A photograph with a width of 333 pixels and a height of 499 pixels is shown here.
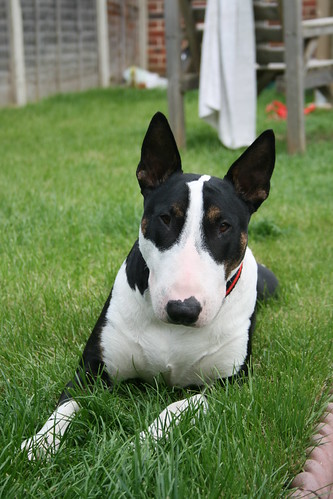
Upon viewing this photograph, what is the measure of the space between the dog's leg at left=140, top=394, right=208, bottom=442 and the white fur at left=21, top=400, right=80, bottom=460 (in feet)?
0.73

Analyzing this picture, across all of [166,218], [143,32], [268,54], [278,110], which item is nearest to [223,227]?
[166,218]

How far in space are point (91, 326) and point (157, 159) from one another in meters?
0.79

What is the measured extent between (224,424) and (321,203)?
323cm

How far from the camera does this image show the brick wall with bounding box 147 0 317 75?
14.5m

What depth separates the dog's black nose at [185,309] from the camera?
74.6 inches

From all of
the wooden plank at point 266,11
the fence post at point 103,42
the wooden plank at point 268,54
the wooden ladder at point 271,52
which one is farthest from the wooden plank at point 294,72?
the fence post at point 103,42

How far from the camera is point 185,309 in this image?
189cm

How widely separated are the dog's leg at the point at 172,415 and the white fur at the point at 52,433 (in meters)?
0.22

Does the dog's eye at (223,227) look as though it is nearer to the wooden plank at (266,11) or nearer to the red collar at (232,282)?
the red collar at (232,282)

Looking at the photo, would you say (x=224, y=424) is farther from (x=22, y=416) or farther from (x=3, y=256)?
(x=3, y=256)

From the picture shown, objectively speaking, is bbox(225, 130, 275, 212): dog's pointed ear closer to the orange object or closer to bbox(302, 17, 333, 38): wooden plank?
bbox(302, 17, 333, 38): wooden plank

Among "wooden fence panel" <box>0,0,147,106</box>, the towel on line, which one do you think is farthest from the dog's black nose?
"wooden fence panel" <box>0,0,147,106</box>

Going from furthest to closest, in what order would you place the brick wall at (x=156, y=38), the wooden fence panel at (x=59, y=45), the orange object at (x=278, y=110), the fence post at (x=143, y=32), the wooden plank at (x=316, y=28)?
the brick wall at (x=156, y=38) → the fence post at (x=143, y=32) → the wooden fence panel at (x=59, y=45) → the orange object at (x=278, y=110) → the wooden plank at (x=316, y=28)

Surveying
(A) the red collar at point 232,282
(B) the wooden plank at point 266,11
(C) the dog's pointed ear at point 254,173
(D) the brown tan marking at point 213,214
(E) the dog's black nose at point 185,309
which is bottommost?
(A) the red collar at point 232,282
